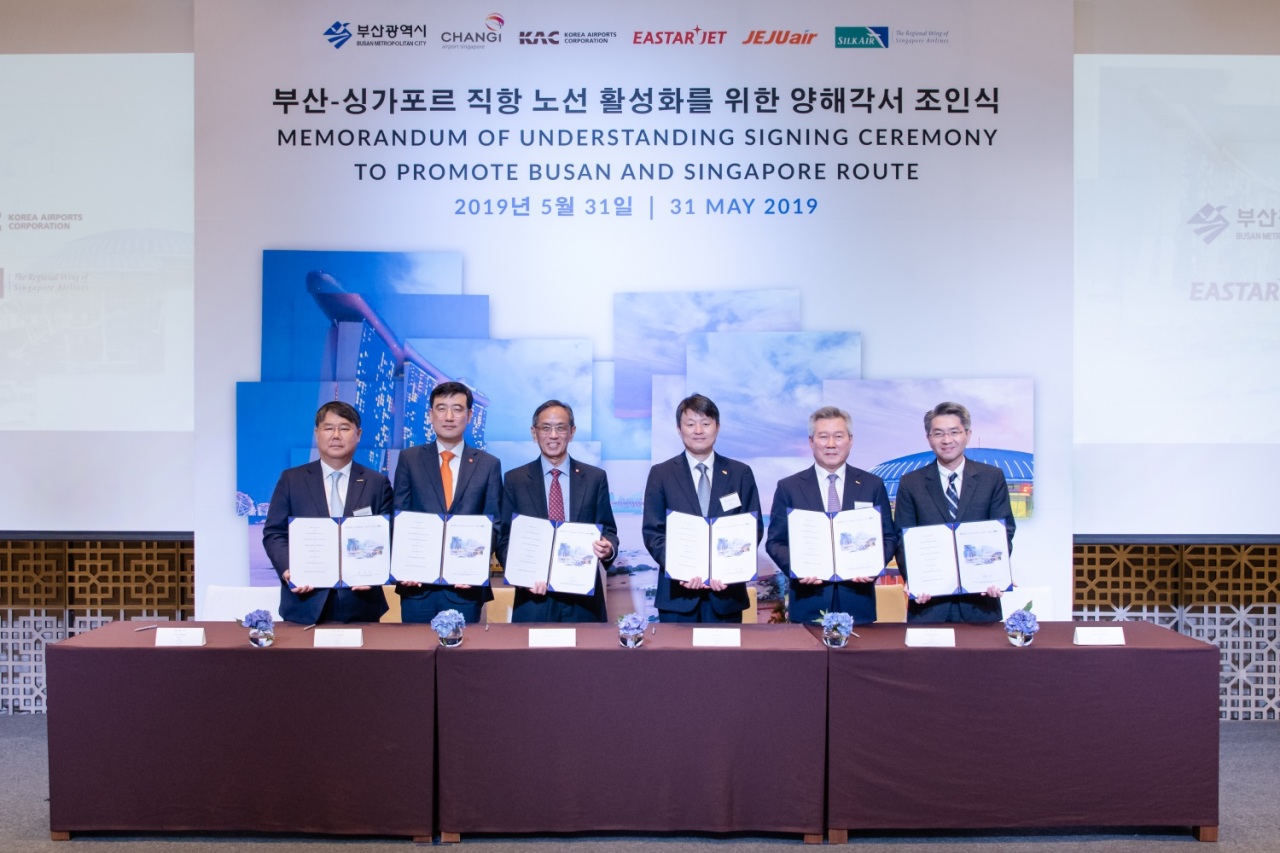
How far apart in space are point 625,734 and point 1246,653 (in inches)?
167

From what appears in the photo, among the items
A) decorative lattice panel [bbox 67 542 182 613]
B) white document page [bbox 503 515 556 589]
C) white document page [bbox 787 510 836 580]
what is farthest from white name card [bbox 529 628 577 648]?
decorative lattice panel [bbox 67 542 182 613]

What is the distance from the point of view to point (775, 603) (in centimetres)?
510

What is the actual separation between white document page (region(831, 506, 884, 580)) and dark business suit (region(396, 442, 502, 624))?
151 centimetres

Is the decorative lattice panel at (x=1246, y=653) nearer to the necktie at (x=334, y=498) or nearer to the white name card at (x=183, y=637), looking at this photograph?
the necktie at (x=334, y=498)

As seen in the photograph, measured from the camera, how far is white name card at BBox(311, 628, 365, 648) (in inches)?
135

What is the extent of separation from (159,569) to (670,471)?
3.33 meters

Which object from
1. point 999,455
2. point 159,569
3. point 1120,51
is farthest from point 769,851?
point 1120,51

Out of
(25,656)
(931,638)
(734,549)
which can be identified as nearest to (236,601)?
(25,656)

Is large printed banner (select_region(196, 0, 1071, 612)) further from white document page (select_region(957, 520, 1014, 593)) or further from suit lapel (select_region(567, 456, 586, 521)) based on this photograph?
white document page (select_region(957, 520, 1014, 593))

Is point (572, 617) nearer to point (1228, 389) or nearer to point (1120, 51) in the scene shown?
point (1228, 389)

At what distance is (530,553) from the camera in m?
4.07

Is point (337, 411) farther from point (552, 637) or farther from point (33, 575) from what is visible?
point (33, 575)

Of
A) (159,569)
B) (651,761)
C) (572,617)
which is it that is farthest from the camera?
(159,569)

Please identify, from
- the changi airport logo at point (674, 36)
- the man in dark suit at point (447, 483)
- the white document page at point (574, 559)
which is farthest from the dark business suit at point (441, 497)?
the changi airport logo at point (674, 36)
